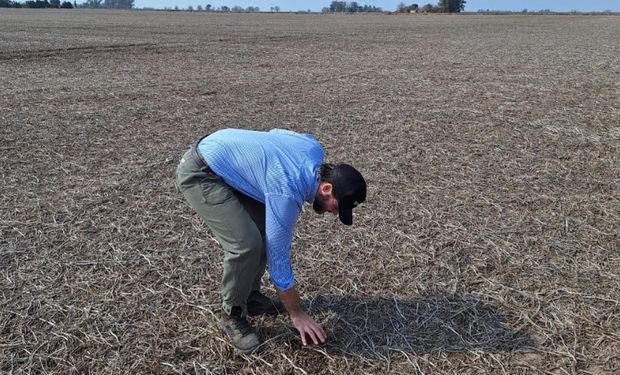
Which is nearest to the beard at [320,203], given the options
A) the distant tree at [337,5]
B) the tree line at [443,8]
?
the tree line at [443,8]

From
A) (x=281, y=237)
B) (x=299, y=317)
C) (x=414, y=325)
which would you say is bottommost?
(x=414, y=325)

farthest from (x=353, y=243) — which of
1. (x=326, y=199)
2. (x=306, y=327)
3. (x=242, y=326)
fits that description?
(x=326, y=199)

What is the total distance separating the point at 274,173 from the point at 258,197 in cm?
25

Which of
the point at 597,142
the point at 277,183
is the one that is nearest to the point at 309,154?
the point at 277,183

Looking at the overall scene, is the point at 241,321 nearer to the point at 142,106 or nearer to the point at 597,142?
the point at 597,142

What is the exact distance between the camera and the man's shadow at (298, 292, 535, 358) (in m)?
2.83

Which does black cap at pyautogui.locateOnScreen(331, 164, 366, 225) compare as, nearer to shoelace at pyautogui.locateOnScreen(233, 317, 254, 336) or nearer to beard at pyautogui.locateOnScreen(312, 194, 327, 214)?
beard at pyautogui.locateOnScreen(312, 194, 327, 214)

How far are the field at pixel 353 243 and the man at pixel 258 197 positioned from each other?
1.21ft

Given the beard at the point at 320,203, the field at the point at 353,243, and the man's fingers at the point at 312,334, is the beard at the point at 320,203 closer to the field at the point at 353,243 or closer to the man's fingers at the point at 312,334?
the man's fingers at the point at 312,334

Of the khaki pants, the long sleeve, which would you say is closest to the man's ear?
the long sleeve

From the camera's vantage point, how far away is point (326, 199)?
2.25 meters

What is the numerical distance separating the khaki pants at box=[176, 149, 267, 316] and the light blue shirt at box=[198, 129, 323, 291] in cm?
8

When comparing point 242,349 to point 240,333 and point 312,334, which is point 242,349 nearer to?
point 240,333

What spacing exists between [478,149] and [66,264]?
457 centimetres
